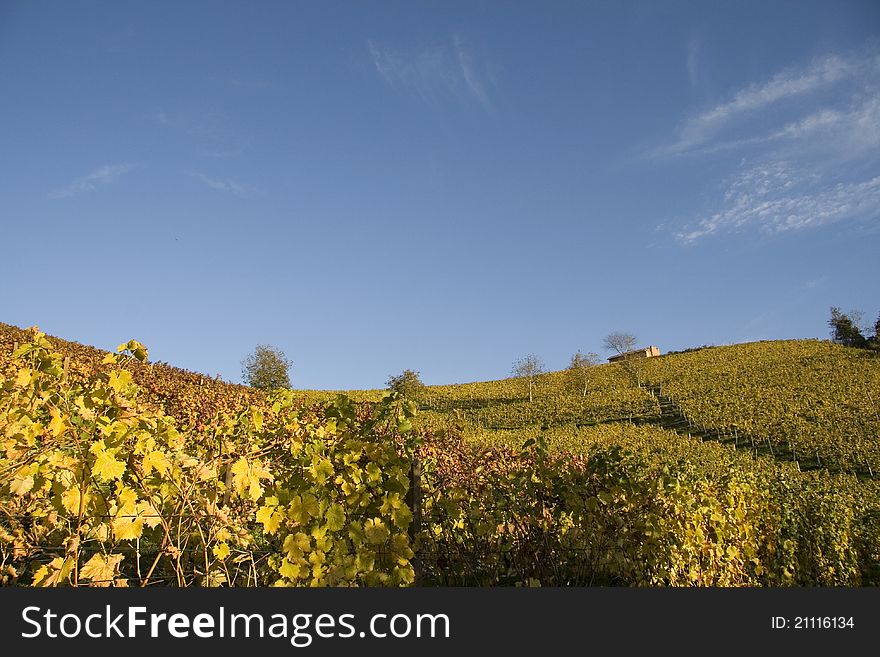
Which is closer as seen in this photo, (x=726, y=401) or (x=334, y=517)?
(x=334, y=517)

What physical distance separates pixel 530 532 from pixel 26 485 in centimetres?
384

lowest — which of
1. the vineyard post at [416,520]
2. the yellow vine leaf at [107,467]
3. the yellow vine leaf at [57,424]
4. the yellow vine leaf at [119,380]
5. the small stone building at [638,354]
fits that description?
the vineyard post at [416,520]

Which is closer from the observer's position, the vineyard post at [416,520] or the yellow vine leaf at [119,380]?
the yellow vine leaf at [119,380]

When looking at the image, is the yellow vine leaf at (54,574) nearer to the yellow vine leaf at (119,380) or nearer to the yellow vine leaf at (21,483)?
the yellow vine leaf at (21,483)

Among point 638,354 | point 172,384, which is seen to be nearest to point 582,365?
point 638,354

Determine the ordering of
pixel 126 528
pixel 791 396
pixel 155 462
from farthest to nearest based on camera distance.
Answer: pixel 791 396 < pixel 155 462 < pixel 126 528

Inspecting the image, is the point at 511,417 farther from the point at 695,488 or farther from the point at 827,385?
the point at 695,488

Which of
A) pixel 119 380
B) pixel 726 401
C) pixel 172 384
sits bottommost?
pixel 119 380

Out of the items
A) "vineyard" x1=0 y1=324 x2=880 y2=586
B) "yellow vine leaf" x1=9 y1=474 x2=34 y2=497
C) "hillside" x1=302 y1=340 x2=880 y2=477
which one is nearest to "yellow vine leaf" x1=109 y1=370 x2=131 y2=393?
"vineyard" x1=0 y1=324 x2=880 y2=586

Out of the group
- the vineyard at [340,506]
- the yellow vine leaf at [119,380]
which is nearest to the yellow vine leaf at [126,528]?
the vineyard at [340,506]

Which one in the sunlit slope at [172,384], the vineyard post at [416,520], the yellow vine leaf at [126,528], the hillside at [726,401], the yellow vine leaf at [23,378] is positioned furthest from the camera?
the hillside at [726,401]

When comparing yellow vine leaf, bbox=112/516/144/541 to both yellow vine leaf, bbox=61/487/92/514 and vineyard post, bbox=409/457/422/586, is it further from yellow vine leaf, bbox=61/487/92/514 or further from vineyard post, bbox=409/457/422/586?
vineyard post, bbox=409/457/422/586

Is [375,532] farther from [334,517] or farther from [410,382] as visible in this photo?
[410,382]

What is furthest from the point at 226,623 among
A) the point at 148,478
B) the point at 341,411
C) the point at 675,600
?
the point at 675,600
